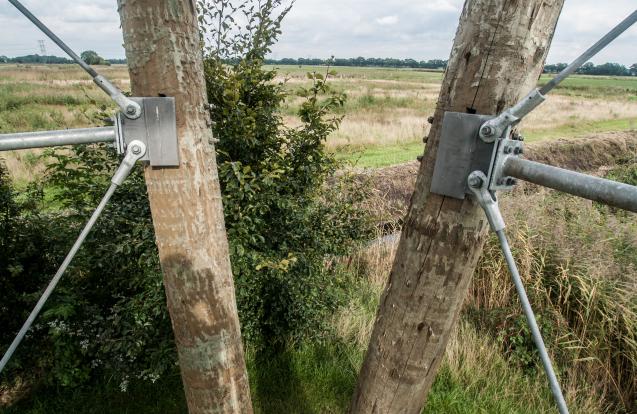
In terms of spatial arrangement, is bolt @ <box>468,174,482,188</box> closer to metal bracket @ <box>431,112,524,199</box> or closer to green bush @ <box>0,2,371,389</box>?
metal bracket @ <box>431,112,524,199</box>

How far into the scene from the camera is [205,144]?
1.35m

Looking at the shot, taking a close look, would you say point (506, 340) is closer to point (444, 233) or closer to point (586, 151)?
point (444, 233)

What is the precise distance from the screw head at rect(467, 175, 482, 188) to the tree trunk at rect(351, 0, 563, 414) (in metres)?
0.10

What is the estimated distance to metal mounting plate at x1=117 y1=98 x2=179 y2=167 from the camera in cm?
120

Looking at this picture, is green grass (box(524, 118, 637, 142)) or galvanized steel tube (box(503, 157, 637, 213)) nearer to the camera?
galvanized steel tube (box(503, 157, 637, 213))

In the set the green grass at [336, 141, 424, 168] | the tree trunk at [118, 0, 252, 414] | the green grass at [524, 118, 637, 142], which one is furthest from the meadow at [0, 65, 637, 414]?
the green grass at [524, 118, 637, 142]

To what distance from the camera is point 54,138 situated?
3.77ft

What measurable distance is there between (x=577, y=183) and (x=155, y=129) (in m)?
1.11

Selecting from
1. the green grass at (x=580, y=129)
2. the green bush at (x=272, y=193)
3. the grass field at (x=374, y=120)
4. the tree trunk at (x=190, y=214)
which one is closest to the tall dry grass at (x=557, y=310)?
the green bush at (x=272, y=193)

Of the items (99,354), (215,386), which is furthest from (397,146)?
(215,386)

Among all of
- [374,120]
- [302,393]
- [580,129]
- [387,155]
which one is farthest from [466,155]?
[580,129]

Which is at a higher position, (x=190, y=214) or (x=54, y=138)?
(x=54, y=138)

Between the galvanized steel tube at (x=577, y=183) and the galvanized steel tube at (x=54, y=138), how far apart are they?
1099 mm

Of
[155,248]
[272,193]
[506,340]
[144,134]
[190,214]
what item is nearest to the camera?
[144,134]
